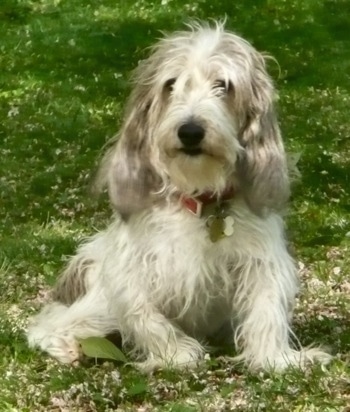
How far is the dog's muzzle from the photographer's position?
18.5 feet

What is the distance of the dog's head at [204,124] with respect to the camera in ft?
18.9

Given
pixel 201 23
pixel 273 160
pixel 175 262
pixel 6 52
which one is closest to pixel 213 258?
pixel 175 262

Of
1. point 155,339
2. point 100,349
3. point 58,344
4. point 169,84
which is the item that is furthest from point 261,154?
point 58,344

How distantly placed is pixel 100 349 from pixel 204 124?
4.98 feet

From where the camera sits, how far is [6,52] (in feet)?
54.6

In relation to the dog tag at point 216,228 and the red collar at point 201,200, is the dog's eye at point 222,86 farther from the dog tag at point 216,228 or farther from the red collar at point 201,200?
the dog tag at point 216,228

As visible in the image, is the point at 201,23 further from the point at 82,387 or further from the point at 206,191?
the point at 82,387

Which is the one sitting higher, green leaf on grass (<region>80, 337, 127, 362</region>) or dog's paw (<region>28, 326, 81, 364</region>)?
green leaf on grass (<region>80, 337, 127, 362</region>)

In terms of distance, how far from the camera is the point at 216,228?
19.6 ft

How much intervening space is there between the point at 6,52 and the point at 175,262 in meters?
11.2

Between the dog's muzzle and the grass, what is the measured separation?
1.16m

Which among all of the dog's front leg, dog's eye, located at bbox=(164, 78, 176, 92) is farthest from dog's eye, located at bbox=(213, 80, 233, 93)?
the dog's front leg

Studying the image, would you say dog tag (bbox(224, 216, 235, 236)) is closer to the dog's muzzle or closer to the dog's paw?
the dog's muzzle

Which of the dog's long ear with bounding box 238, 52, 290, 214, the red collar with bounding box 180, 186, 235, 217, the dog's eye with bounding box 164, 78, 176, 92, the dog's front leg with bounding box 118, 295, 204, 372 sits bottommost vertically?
the dog's front leg with bounding box 118, 295, 204, 372
